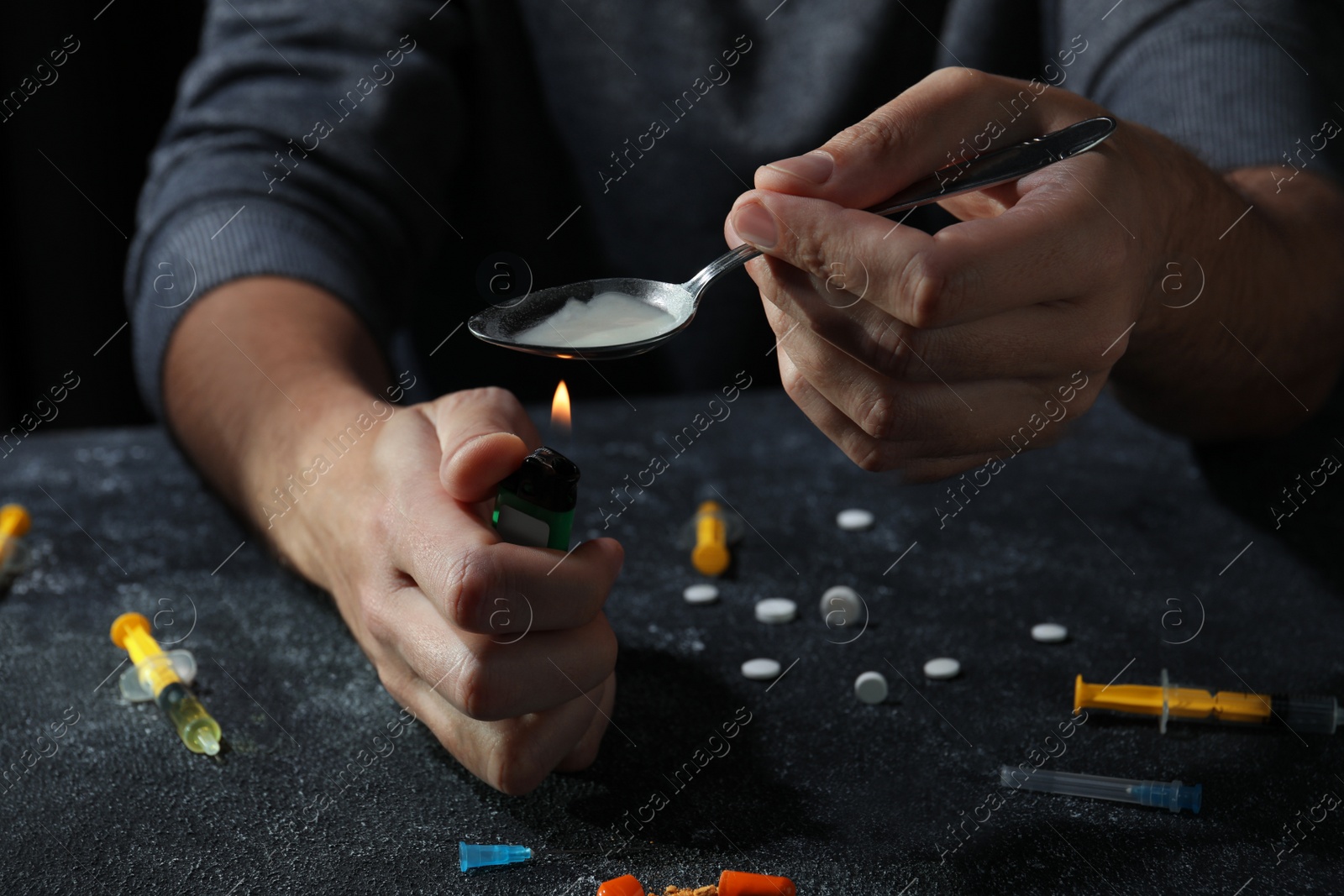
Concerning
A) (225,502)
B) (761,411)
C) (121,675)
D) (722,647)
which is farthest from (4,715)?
(761,411)

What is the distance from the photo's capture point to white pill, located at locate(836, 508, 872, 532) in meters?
0.91

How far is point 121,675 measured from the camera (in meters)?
0.71

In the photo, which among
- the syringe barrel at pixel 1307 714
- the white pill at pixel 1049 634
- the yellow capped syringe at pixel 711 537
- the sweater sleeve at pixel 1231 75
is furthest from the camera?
the sweater sleeve at pixel 1231 75

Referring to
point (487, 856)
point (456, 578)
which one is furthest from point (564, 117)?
point (487, 856)

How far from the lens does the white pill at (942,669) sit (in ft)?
2.29

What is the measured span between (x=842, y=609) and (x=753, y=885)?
29 centimetres

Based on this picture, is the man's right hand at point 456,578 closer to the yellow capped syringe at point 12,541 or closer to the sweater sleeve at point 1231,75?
the yellow capped syringe at point 12,541

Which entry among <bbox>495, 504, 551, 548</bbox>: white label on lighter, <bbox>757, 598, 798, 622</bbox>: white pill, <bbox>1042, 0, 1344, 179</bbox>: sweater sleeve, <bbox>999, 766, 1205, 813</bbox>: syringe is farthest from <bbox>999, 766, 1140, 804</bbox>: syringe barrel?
<bbox>1042, 0, 1344, 179</bbox>: sweater sleeve

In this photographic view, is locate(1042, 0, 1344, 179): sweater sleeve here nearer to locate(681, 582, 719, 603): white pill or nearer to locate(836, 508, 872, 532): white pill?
locate(836, 508, 872, 532): white pill

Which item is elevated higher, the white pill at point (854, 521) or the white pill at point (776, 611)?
the white pill at point (776, 611)

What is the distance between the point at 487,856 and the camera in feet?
1.78

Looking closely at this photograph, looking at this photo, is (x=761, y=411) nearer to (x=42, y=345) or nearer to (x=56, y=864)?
(x=56, y=864)

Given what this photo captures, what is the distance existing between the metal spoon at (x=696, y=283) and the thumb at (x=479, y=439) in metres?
0.06

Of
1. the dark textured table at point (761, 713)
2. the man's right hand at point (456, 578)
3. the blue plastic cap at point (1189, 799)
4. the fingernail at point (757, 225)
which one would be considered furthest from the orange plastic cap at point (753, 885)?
the fingernail at point (757, 225)
